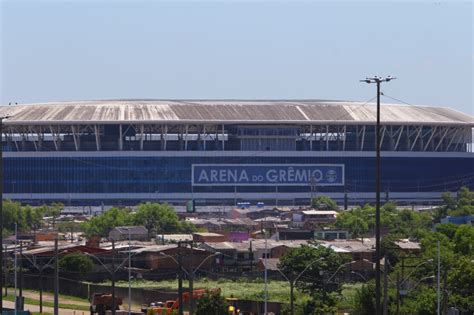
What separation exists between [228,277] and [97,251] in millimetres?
8572

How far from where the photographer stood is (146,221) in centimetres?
15012

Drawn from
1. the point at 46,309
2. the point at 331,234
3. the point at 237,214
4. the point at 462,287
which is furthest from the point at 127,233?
the point at 462,287

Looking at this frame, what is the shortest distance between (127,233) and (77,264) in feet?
107

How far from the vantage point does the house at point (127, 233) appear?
438 feet

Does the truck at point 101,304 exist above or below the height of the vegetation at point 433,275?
below

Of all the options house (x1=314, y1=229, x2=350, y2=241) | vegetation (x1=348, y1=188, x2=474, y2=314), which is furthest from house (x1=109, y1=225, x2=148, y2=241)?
vegetation (x1=348, y1=188, x2=474, y2=314)

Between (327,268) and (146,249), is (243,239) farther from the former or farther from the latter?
(327,268)

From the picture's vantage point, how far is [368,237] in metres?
137

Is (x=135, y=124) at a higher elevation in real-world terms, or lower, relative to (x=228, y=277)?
higher

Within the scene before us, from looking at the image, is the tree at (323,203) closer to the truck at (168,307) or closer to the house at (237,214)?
the house at (237,214)

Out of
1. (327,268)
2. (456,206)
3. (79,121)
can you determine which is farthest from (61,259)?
(79,121)

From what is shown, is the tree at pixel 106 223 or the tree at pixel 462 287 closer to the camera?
the tree at pixel 462 287

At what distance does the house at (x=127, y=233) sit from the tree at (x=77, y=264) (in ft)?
95.4

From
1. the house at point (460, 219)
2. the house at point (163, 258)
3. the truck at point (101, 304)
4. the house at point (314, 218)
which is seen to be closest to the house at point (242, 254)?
the house at point (163, 258)
